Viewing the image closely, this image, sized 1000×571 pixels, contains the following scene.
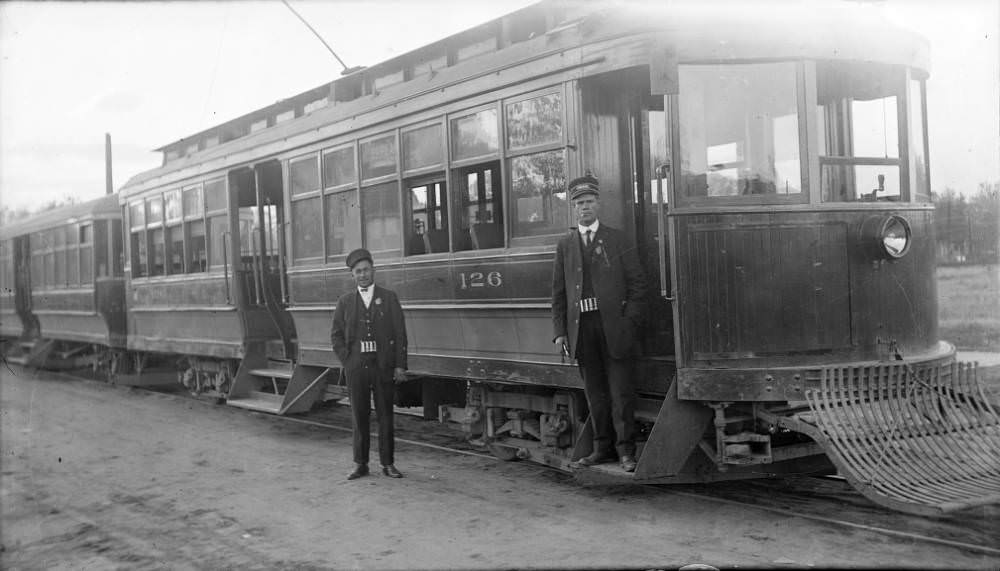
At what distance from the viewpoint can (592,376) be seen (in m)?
5.87

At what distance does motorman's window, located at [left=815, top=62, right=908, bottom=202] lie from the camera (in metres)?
5.51

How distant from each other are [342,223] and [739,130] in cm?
429

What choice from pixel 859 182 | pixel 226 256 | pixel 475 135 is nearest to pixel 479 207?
pixel 475 135

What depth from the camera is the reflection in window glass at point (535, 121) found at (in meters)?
6.11

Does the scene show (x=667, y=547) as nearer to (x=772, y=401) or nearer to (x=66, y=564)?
(x=772, y=401)

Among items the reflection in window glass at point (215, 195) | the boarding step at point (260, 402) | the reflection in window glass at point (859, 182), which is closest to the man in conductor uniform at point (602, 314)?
the reflection in window glass at point (859, 182)

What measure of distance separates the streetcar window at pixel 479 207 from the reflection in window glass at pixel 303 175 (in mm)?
2410

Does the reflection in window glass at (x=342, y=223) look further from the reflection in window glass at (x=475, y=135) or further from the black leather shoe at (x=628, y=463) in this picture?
the black leather shoe at (x=628, y=463)

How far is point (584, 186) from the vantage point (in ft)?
18.8

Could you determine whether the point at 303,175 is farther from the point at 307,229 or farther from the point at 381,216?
the point at 381,216

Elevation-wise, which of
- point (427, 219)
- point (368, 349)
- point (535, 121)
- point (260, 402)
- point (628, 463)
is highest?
point (535, 121)

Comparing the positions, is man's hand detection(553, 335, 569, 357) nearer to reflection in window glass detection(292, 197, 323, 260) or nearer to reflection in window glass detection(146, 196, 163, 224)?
reflection in window glass detection(292, 197, 323, 260)

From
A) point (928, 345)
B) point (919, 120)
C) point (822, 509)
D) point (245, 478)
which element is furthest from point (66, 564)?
point (919, 120)

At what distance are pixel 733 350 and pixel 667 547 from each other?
3.95 ft
